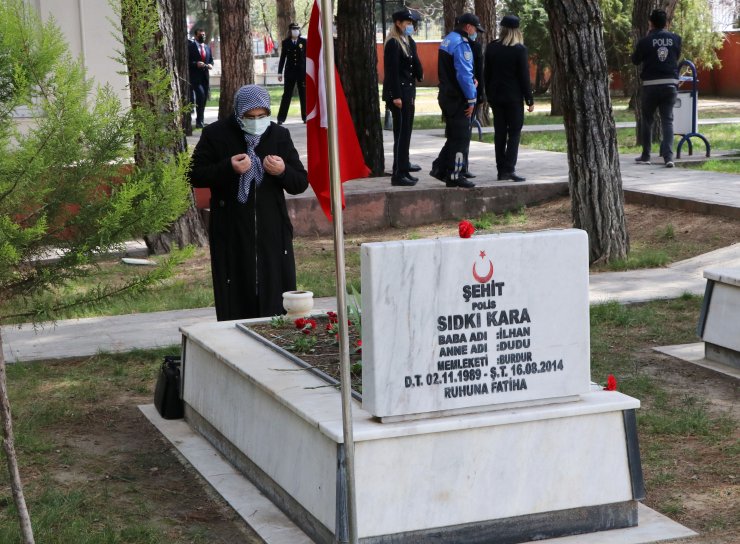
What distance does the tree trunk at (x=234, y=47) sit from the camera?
22.5 meters

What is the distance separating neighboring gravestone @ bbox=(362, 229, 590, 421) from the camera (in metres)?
4.64

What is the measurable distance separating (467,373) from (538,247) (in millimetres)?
588

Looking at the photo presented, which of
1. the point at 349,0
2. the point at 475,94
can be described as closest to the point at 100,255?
the point at 475,94

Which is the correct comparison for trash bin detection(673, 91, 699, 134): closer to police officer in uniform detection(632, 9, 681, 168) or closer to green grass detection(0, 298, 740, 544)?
police officer in uniform detection(632, 9, 681, 168)

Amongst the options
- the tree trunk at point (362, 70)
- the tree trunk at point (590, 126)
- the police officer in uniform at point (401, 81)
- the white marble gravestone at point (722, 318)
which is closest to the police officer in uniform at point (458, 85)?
the police officer in uniform at point (401, 81)

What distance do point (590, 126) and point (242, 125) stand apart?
180 inches

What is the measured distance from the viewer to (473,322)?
15.7 feet

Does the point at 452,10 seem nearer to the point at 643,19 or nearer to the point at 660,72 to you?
the point at 643,19

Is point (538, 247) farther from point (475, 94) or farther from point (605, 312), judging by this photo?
point (475, 94)

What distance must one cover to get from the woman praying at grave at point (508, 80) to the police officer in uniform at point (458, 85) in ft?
2.38

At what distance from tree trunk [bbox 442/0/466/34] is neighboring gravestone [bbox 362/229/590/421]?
19730 millimetres

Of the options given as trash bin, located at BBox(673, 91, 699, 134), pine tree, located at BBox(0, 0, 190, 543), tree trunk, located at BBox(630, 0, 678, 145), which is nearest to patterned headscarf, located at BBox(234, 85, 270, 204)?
pine tree, located at BBox(0, 0, 190, 543)

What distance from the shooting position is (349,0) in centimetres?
1579

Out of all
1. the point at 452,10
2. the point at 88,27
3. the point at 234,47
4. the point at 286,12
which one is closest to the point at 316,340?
the point at 88,27
